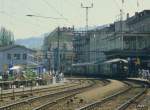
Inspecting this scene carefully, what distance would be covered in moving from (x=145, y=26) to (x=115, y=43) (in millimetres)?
10690

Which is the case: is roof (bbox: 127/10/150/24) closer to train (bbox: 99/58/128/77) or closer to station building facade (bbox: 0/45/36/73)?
station building facade (bbox: 0/45/36/73)

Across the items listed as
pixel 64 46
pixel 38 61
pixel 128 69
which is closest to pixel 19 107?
pixel 128 69

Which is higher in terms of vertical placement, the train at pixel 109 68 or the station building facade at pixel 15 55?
the station building facade at pixel 15 55

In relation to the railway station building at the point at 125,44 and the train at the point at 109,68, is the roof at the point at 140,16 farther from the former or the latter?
the train at the point at 109,68

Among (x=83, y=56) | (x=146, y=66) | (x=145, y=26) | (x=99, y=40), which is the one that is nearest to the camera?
(x=146, y=66)

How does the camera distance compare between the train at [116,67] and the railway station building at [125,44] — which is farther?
the railway station building at [125,44]

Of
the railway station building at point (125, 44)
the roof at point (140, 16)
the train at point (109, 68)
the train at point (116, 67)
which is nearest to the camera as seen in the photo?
the train at point (116, 67)

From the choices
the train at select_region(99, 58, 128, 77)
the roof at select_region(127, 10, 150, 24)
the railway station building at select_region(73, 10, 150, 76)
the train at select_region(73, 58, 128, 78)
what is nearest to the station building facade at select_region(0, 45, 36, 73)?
the railway station building at select_region(73, 10, 150, 76)

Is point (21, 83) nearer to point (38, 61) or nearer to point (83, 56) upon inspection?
point (38, 61)

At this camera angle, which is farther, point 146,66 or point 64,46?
point 64,46

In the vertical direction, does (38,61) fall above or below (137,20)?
below

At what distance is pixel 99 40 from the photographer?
538 feet

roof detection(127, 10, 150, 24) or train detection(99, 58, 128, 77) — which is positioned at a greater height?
roof detection(127, 10, 150, 24)

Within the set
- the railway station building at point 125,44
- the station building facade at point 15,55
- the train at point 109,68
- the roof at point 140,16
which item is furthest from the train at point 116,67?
the roof at point 140,16
